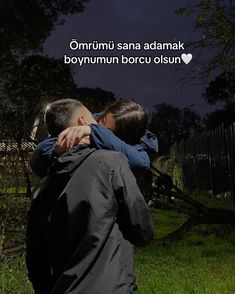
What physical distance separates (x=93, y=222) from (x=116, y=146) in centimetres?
33

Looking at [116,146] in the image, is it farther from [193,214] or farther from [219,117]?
[219,117]

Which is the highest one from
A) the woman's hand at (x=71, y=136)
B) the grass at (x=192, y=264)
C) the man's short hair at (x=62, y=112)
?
the man's short hair at (x=62, y=112)

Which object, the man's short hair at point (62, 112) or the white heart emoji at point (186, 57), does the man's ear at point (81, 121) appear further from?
the white heart emoji at point (186, 57)

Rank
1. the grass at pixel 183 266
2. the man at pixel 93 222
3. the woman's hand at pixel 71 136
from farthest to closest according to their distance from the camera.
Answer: the grass at pixel 183 266 < the woman's hand at pixel 71 136 < the man at pixel 93 222

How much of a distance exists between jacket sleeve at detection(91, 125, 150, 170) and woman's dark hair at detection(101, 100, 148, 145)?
0.07 meters

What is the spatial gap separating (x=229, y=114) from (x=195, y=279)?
15.7m

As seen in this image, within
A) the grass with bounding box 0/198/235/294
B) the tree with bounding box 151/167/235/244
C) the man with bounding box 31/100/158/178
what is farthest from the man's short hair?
the tree with bounding box 151/167/235/244

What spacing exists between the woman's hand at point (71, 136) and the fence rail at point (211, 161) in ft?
32.5

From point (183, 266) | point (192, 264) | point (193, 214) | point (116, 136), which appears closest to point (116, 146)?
point (116, 136)

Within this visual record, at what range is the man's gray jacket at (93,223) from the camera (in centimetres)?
184

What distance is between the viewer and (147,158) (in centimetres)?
216

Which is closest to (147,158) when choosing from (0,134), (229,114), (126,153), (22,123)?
(126,153)

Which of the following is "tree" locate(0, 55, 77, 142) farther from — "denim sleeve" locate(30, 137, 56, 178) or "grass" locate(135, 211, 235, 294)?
"denim sleeve" locate(30, 137, 56, 178)

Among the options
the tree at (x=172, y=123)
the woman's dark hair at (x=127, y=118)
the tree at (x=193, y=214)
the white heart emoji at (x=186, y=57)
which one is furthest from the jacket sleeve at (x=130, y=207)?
the tree at (x=172, y=123)
